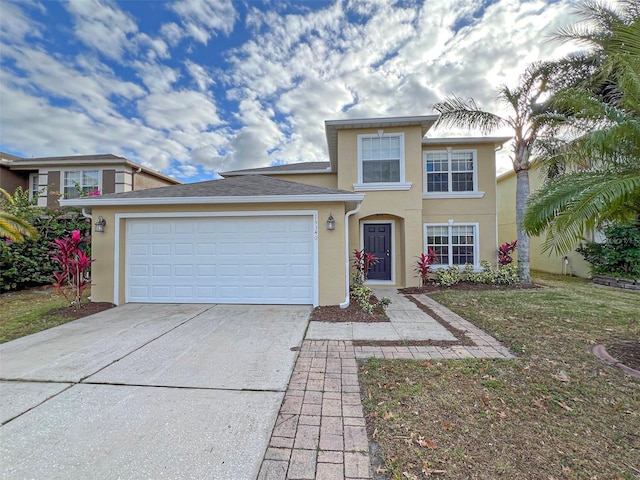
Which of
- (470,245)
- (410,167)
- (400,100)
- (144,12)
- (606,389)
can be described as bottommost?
(606,389)

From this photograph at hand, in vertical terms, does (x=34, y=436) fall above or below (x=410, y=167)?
below

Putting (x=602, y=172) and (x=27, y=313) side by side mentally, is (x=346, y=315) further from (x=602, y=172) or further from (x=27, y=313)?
(x=27, y=313)


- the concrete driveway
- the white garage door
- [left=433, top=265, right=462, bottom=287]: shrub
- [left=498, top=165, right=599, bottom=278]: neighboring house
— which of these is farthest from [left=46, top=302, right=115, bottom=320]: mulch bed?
[left=498, top=165, right=599, bottom=278]: neighboring house

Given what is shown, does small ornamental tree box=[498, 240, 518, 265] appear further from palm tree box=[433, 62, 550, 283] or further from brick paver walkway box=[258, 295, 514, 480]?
brick paver walkway box=[258, 295, 514, 480]

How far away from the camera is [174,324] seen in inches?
215

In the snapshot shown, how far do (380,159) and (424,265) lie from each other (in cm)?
398

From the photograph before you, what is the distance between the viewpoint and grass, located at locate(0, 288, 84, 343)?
5242mm

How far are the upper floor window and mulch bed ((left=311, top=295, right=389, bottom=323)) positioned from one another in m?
6.17

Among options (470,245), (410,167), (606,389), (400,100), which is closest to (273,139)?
(400,100)

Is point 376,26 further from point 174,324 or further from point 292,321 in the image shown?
point 174,324

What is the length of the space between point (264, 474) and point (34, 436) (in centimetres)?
206

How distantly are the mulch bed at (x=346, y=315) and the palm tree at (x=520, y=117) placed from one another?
240 inches

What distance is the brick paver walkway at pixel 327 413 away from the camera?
2.06 m

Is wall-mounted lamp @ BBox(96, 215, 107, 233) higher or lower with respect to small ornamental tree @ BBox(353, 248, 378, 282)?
higher
